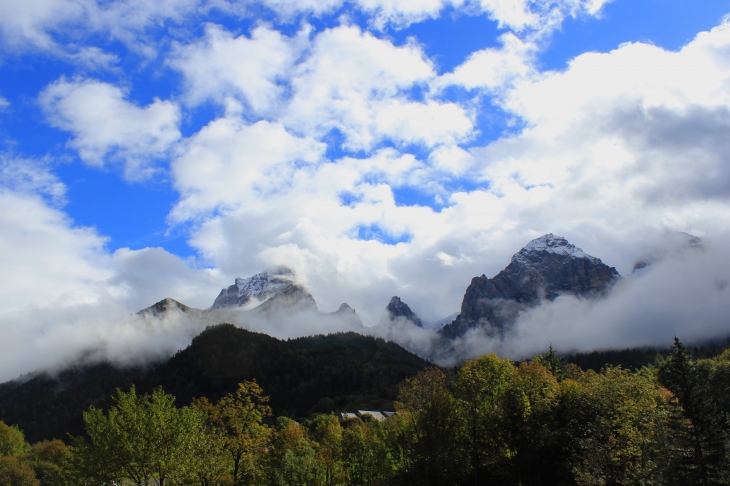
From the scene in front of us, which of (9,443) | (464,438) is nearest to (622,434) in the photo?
(464,438)

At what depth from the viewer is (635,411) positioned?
5394 cm

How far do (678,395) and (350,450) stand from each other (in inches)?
1843

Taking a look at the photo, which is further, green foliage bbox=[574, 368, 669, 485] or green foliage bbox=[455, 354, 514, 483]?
green foliage bbox=[455, 354, 514, 483]

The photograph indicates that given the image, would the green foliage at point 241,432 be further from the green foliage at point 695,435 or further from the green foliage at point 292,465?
the green foliage at point 695,435

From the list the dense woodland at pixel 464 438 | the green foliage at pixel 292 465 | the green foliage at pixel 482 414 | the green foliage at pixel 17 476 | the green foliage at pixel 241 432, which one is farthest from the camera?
the green foliage at pixel 17 476

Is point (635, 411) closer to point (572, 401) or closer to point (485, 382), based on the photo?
point (572, 401)

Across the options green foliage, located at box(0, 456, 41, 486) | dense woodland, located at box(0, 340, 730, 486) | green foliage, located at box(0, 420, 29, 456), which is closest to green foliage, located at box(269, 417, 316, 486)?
dense woodland, located at box(0, 340, 730, 486)

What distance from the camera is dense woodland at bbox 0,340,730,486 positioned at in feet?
153

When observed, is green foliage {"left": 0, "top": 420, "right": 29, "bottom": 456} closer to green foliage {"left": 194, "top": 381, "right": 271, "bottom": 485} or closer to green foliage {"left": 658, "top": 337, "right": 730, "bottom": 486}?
green foliage {"left": 194, "top": 381, "right": 271, "bottom": 485}

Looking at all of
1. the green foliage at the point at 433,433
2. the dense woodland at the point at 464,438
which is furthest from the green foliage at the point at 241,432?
the green foliage at the point at 433,433

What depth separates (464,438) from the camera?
69312 mm

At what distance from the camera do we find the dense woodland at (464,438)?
4675 centimetres

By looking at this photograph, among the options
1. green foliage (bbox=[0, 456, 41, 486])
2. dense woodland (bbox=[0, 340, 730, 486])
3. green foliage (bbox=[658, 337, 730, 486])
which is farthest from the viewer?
green foliage (bbox=[0, 456, 41, 486])

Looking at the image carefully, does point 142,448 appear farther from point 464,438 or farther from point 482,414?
point 482,414
